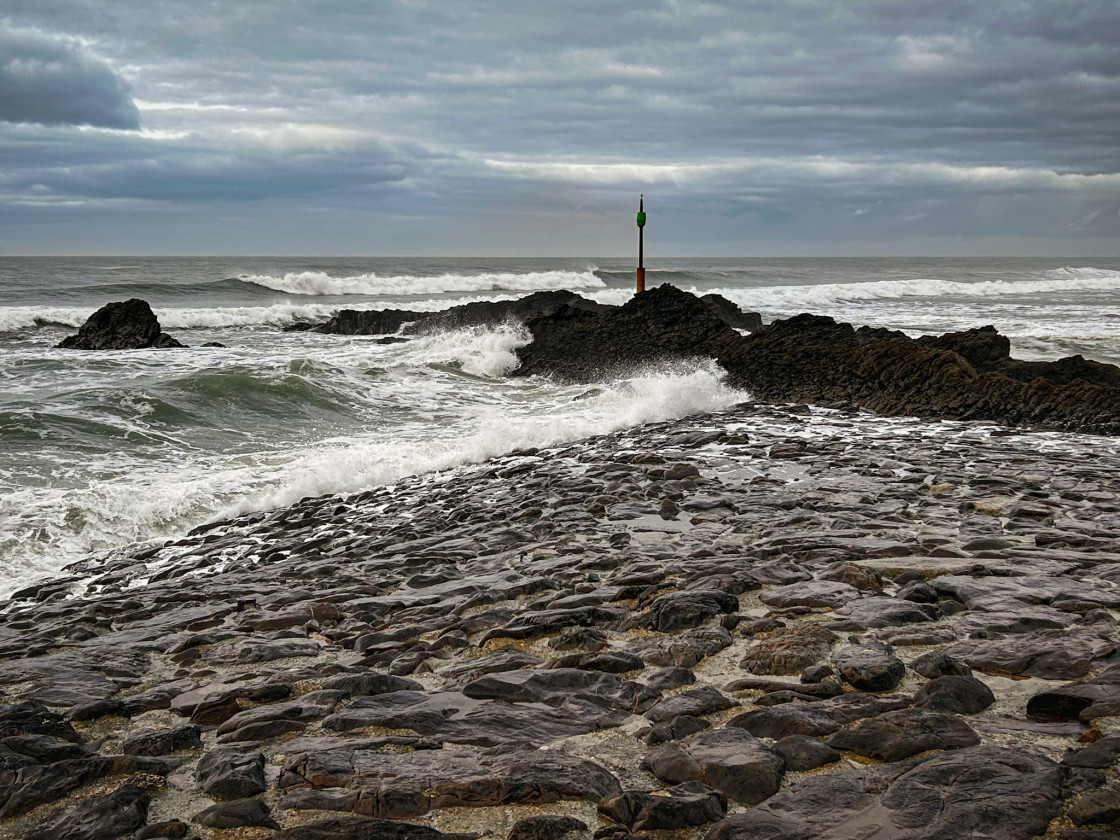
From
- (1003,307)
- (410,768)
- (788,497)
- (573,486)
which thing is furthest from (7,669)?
(1003,307)

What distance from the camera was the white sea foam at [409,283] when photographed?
50.2 m

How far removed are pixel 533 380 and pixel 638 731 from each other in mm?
14513

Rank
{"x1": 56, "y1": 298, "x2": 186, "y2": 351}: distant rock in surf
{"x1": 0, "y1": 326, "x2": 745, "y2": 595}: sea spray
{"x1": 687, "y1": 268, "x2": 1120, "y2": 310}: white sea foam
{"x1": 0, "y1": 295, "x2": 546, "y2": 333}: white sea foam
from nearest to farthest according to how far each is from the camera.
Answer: {"x1": 0, "y1": 326, "x2": 745, "y2": 595}: sea spray, {"x1": 56, "y1": 298, "x2": 186, "y2": 351}: distant rock in surf, {"x1": 0, "y1": 295, "x2": 546, "y2": 333}: white sea foam, {"x1": 687, "y1": 268, "x2": 1120, "y2": 310}: white sea foam

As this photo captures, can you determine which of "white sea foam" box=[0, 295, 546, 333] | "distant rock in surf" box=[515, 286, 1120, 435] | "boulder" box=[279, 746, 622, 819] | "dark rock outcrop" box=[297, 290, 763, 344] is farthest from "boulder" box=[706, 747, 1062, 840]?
"white sea foam" box=[0, 295, 546, 333]

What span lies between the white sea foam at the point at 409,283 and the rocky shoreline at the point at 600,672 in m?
45.2

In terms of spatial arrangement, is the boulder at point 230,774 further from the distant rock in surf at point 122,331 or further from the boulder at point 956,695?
the distant rock in surf at point 122,331

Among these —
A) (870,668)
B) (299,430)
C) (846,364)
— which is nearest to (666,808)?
(870,668)

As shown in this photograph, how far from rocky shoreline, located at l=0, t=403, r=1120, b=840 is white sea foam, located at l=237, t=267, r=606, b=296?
45246 mm

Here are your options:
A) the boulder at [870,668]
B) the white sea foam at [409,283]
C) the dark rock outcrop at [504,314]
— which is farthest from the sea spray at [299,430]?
the white sea foam at [409,283]

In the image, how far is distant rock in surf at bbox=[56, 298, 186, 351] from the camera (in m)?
22.4

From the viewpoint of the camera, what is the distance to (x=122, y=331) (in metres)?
22.6

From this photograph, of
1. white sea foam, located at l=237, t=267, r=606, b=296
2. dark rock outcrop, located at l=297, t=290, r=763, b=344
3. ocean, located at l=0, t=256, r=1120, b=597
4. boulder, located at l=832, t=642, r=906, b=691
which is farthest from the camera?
white sea foam, located at l=237, t=267, r=606, b=296

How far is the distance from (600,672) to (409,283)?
54.4 meters

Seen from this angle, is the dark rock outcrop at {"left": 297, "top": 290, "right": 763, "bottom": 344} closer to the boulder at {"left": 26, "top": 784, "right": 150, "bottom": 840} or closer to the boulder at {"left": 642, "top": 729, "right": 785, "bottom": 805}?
the boulder at {"left": 642, "top": 729, "right": 785, "bottom": 805}
